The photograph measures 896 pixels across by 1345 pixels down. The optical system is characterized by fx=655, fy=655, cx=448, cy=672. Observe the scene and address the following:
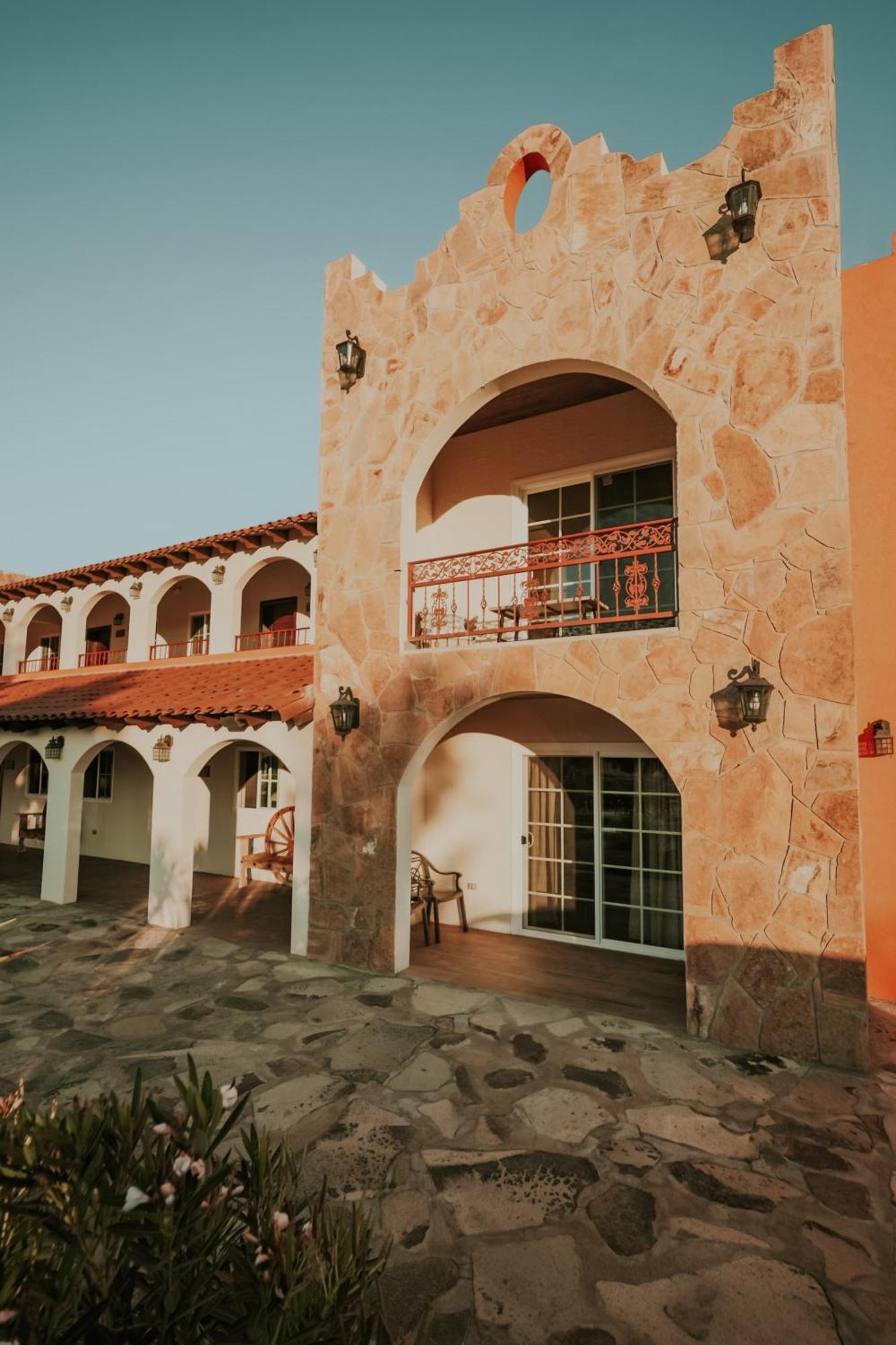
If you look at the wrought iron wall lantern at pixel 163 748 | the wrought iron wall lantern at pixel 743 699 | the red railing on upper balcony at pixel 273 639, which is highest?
the red railing on upper balcony at pixel 273 639

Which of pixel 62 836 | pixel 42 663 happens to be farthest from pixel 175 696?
pixel 42 663

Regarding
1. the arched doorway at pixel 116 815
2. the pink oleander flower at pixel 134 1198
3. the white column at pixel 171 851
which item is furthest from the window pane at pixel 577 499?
the arched doorway at pixel 116 815

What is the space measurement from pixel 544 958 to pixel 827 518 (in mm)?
5513

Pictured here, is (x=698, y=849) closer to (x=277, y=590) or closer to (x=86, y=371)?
(x=277, y=590)

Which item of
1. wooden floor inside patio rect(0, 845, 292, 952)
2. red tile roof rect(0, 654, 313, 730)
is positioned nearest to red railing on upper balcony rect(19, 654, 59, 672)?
red tile roof rect(0, 654, 313, 730)

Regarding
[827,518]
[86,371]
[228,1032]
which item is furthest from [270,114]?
[228,1032]

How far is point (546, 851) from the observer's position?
8.62m

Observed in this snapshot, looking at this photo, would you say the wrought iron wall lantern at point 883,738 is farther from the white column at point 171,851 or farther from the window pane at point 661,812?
the white column at point 171,851

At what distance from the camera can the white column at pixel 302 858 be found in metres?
7.61

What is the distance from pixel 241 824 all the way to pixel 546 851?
675 centimetres

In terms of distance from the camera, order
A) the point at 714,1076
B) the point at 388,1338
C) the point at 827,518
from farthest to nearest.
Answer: the point at 827,518, the point at 714,1076, the point at 388,1338

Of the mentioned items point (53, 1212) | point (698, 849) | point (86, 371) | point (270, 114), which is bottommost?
point (53, 1212)

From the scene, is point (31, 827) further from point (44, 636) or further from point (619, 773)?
point (619, 773)

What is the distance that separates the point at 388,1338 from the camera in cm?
209
